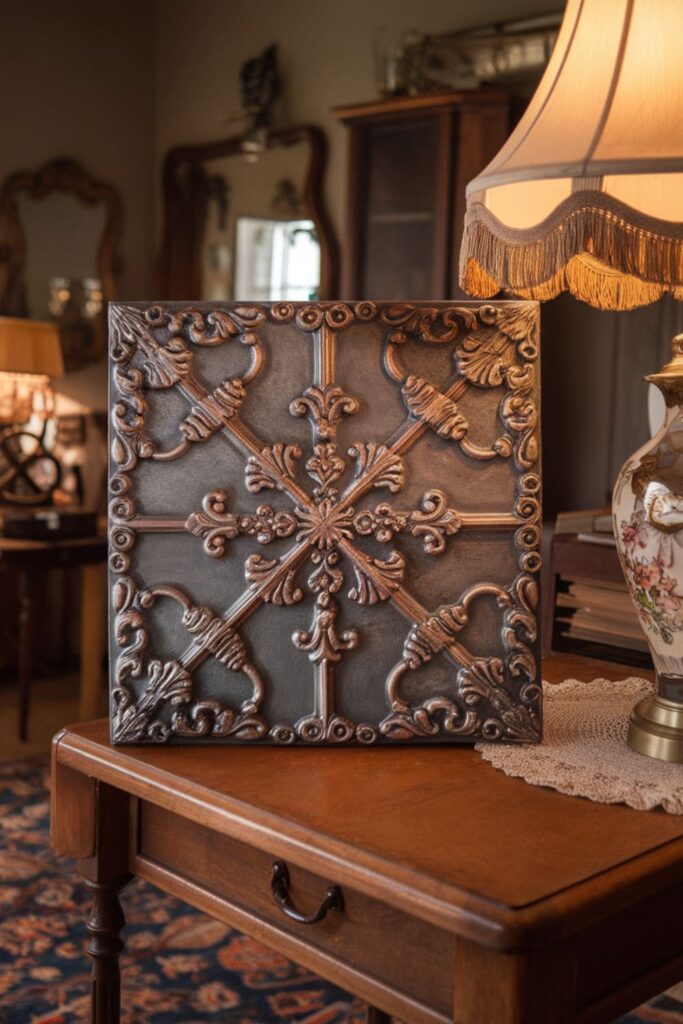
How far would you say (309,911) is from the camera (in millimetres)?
1040

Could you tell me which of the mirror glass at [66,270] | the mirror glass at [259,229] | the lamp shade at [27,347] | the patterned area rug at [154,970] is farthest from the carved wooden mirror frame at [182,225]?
the patterned area rug at [154,970]

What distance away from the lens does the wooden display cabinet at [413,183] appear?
3812mm

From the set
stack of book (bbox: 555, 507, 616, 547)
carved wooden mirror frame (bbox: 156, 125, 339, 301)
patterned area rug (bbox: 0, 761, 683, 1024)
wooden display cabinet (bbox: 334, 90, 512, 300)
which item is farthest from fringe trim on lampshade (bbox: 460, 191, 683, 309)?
carved wooden mirror frame (bbox: 156, 125, 339, 301)

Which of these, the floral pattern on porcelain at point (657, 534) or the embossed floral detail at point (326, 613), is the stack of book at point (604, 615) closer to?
the floral pattern on porcelain at point (657, 534)

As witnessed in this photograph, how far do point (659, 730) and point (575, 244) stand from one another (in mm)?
478

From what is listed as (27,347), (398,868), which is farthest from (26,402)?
(398,868)

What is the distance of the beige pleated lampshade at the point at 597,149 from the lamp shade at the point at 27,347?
361 cm

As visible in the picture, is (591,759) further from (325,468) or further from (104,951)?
(104,951)

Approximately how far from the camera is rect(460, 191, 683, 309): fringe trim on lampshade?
107cm

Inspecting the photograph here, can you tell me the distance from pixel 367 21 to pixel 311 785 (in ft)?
13.6

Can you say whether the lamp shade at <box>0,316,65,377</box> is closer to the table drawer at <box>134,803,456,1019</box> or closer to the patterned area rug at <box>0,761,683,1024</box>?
the patterned area rug at <box>0,761,683,1024</box>

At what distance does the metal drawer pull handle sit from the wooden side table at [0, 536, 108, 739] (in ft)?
10.9

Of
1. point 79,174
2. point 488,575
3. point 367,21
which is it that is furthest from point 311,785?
point 79,174

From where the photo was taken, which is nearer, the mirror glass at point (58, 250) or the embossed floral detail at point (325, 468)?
the embossed floral detail at point (325, 468)
